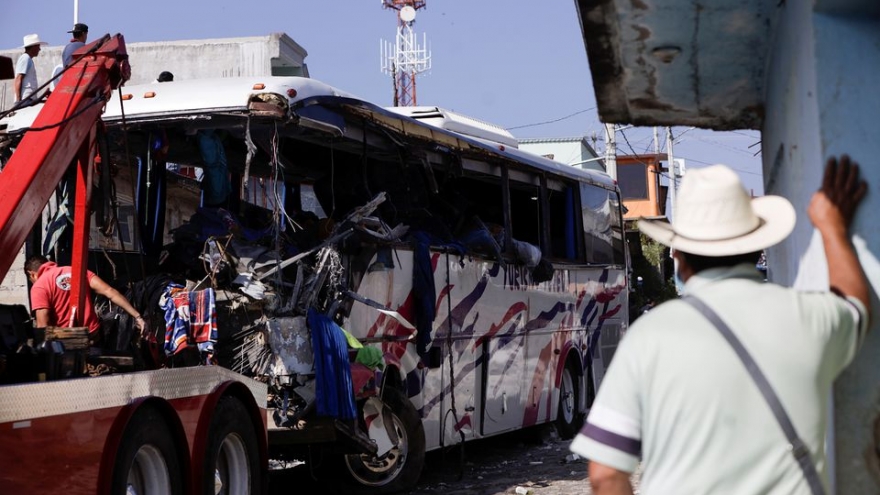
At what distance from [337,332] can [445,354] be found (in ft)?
9.67

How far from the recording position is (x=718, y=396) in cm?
321

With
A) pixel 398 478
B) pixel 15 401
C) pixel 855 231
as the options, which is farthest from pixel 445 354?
pixel 855 231

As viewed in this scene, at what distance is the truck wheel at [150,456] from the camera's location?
7219mm

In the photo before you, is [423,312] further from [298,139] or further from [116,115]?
[116,115]

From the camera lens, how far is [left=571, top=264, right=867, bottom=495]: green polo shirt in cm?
320

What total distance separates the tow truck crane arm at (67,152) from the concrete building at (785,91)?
10.3 ft

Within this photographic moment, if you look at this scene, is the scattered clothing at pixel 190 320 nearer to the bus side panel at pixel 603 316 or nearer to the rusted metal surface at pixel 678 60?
the rusted metal surface at pixel 678 60

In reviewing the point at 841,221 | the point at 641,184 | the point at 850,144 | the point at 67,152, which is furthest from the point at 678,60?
the point at 641,184

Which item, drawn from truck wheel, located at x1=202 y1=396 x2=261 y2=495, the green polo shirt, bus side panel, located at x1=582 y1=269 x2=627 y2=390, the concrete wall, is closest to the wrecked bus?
truck wheel, located at x1=202 y1=396 x2=261 y2=495

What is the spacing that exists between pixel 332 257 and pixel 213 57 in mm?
22512

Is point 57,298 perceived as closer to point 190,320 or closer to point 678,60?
point 190,320

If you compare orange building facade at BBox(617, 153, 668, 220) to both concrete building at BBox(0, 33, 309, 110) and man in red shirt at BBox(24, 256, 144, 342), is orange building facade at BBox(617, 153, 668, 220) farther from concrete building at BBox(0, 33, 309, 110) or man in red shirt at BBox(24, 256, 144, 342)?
man in red shirt at BBox(24, 256, 144, 342)

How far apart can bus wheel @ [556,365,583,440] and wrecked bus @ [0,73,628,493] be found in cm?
130

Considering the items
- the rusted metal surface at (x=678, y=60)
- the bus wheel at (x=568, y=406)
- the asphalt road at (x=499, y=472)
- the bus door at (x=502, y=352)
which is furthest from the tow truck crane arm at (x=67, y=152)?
the bus wheel at (x=568, y=406)
